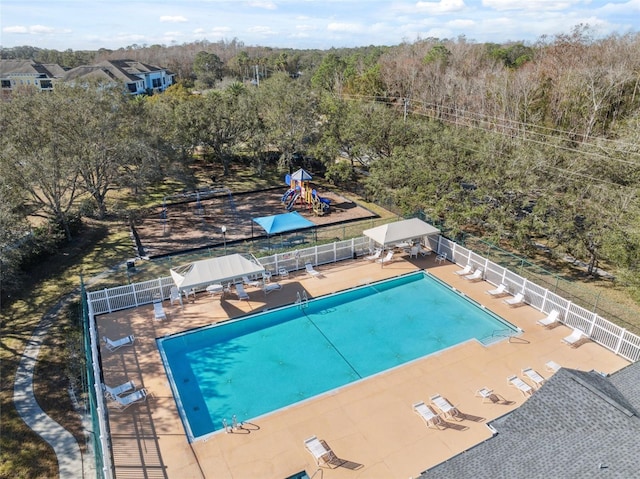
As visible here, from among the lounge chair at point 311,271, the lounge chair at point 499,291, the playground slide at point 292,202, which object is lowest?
the lounge chair at point 311,271

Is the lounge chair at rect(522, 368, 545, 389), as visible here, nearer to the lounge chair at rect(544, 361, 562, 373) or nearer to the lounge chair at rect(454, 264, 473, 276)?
the lounge chair at rect(544, 361, 562, 373)

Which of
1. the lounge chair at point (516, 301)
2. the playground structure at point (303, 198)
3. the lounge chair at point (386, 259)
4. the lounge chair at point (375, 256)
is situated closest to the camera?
the lounge chair at point (516, 301)

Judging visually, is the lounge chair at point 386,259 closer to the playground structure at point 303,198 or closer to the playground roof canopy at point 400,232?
the playground roof canopy at point 400,232

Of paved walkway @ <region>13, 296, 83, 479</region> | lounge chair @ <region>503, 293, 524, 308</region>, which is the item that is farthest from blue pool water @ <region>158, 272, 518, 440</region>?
paved walkway @ <region>13, 296, 83, 479</region>

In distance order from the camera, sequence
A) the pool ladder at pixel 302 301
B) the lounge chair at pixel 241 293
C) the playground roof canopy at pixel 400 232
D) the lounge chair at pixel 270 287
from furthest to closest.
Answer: the playground roof canopy at pixel 400 232 → the lounge chair at pixel 270 287 → the lounge chair at pixel 241 293 → the pool ladder at pixel 302 301

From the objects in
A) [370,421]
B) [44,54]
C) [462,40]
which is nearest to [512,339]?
[370,421]

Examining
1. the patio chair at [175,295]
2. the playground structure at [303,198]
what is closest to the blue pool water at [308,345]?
the patio chair at [175,295]

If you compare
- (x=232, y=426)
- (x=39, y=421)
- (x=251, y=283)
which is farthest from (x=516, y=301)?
(x=39, y=421)
